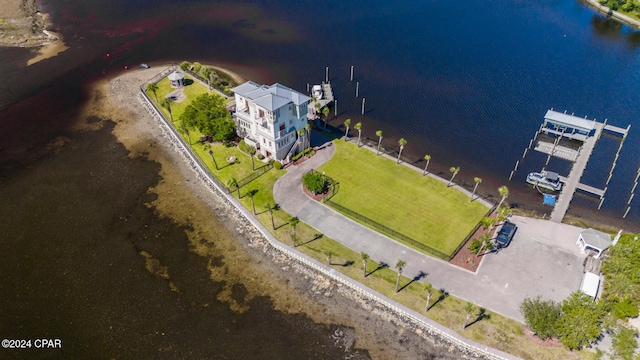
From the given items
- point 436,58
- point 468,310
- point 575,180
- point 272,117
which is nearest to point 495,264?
point 468,310

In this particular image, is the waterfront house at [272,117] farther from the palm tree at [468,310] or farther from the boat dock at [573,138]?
the boat dock at [573,138]

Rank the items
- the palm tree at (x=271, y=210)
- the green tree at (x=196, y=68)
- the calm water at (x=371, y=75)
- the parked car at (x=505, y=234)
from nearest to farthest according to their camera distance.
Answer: the parked car at (x=505, y=234), the palm tree at (x=271, y=210), the calm water at (x=371, y=75), the green tree at (x=196, y=68)

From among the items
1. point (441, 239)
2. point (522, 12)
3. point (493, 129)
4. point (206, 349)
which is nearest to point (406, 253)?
point (441, 239)

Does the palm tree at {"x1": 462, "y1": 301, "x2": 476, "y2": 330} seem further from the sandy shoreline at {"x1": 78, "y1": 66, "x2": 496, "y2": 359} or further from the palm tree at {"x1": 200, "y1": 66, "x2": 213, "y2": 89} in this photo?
the palm tree at {"x1": 200, "y1": 66, "x2": 213, "y2": 89}

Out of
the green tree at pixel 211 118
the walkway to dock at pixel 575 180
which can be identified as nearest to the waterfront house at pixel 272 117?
the green tree at pixel 211 118

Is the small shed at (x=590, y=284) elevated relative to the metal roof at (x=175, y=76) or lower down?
lower down

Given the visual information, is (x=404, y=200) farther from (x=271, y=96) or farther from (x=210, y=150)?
(x=210, y=150)
